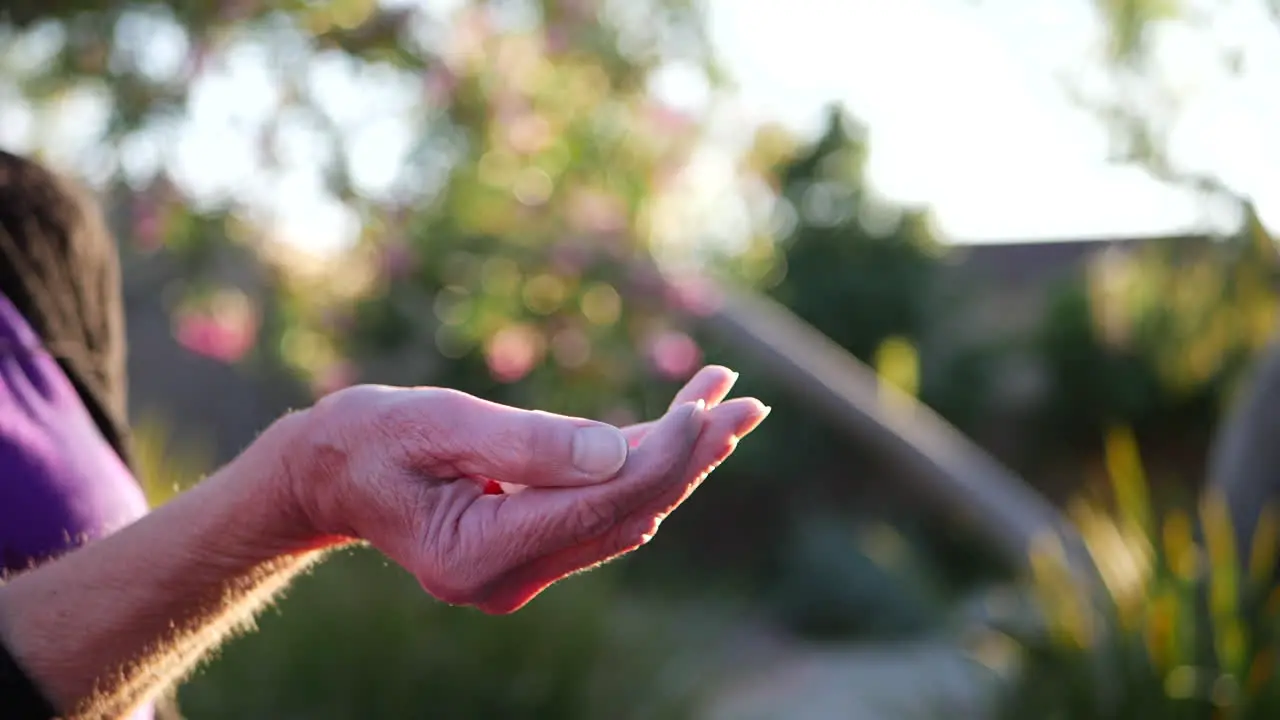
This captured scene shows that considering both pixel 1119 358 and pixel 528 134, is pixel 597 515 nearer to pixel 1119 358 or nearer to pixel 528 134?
pixel 528 134

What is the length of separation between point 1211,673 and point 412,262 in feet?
11.7

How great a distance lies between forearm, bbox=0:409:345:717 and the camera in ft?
3.80

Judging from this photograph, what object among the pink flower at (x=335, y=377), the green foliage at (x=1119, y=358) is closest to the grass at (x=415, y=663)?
the pink flower at (x=335, y=377)

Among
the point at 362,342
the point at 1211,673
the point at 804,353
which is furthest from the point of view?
the point at 362,342

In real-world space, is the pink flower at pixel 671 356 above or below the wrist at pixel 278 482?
above

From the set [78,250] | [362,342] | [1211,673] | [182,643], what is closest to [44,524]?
[182,643]

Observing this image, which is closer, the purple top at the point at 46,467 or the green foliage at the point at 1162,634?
the purple top at the point at 46,467

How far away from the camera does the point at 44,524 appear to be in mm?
1374

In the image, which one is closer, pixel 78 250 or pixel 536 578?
pixel 536 578

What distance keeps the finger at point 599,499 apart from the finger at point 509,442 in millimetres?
13

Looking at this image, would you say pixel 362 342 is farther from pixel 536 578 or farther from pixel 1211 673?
pixel 536 578

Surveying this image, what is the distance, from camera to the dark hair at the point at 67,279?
161 cm

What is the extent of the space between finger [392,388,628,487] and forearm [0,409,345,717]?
0.16m

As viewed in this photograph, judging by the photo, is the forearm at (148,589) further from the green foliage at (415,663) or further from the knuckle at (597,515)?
the green foliage at (415,663)
